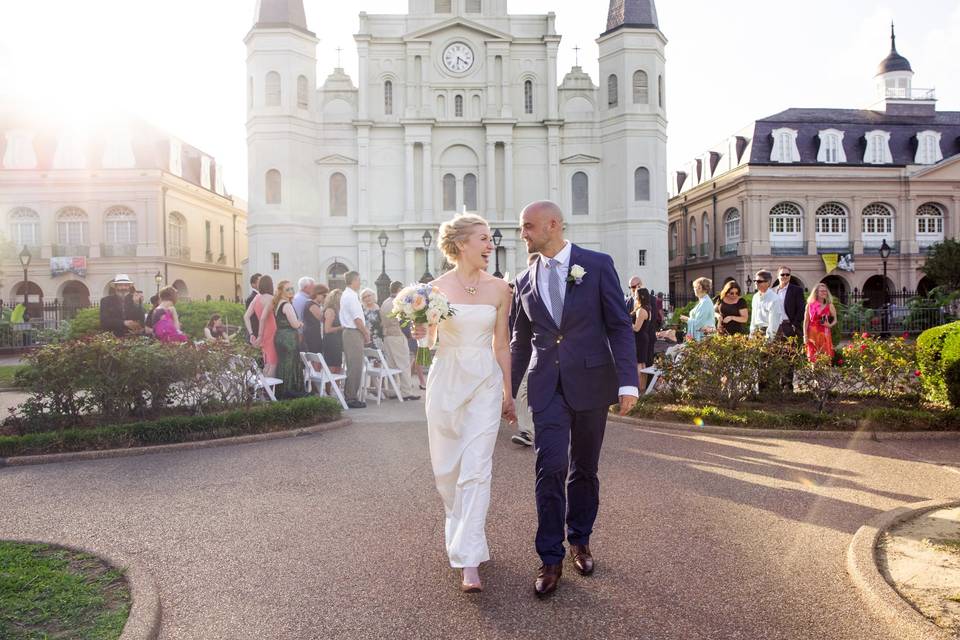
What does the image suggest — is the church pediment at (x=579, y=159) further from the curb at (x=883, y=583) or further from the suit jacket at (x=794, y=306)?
the curb at (x=883, y=583)

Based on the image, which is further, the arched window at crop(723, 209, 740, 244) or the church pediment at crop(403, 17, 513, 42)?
the arched window at crop(723, 209, 740, 244)

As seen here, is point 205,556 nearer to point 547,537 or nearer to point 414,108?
point 547,537

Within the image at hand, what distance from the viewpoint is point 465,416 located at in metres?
4.61

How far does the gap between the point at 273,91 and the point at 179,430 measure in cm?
3779

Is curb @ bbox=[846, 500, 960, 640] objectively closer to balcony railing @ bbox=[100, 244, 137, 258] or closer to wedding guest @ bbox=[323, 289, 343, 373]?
wedding guest @ bbox=[323, 289, 343, 373]

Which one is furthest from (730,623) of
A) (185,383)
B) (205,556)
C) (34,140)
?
(34,140)

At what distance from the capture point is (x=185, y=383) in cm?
972

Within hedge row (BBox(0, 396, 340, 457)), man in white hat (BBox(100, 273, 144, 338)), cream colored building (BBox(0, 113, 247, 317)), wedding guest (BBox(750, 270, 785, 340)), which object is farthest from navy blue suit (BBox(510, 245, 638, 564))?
cream colored building (BBox(0, 113, 247, 317))

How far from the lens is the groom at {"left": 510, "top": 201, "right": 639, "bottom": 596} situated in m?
4.38

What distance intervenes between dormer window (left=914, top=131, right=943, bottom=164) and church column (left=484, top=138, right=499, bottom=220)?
27.2 meters

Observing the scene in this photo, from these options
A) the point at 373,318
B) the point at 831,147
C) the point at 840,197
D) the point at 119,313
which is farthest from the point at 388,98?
the point at 119,313

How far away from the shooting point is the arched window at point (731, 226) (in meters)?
48.5

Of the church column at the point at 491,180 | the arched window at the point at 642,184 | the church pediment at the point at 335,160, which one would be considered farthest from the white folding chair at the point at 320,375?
the arched window at the point at 642,184

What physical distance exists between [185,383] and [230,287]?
5161 cm
